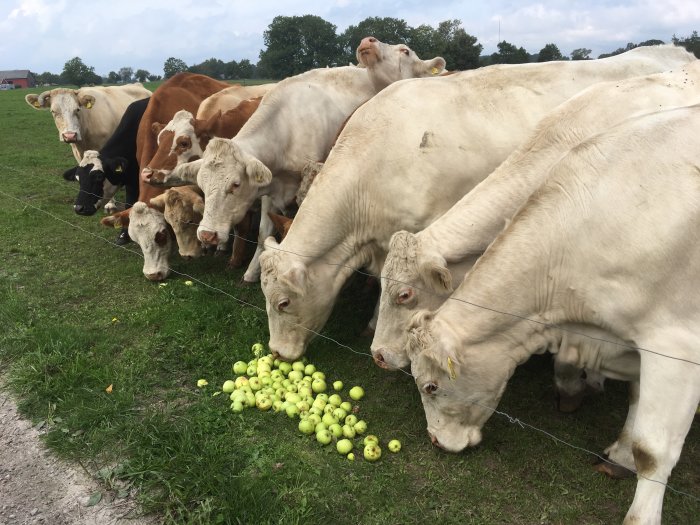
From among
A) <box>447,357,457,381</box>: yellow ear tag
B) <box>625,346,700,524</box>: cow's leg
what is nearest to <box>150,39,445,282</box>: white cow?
<box>447,357,457,381</box>: yellow ear tag

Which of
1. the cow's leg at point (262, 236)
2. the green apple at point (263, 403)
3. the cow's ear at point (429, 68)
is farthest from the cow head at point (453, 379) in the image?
the cow's ear at point (429, 68)

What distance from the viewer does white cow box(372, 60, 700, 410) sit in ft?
13.9

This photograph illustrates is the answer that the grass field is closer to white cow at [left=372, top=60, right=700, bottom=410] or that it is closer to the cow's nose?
white cow at [left=372, top=60, right=700, bottom=410]

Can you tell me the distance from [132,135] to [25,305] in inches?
152

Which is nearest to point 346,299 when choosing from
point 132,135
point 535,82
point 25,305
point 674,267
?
point 535,82

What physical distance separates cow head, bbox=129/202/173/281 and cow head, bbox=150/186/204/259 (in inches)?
5.1

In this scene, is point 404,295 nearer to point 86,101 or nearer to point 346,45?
point 86,101

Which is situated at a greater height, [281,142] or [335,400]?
[281,142]

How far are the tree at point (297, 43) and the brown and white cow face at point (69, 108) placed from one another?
126 ft

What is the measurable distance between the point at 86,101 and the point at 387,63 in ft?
21.9

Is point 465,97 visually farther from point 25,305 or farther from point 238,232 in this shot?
point 25,305

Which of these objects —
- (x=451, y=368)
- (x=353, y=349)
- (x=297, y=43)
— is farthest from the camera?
(x=297, y=43)

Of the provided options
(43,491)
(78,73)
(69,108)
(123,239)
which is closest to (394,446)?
(43,491)

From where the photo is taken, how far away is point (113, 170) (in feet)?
29.4
